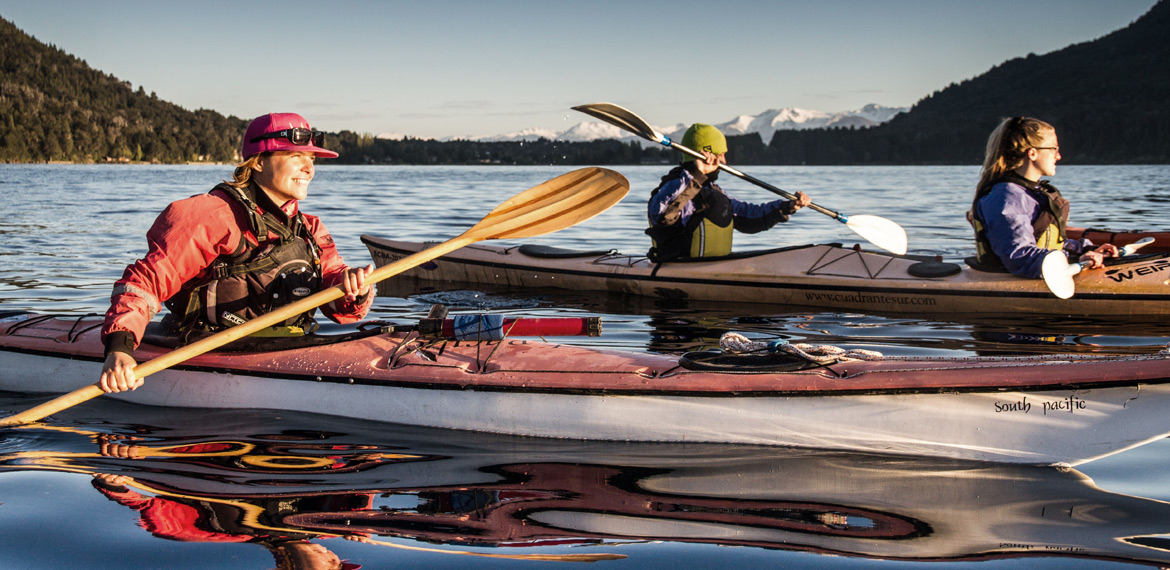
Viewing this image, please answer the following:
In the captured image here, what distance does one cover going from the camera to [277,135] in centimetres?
397

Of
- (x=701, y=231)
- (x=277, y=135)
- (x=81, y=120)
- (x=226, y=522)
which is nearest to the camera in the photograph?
(x=226, y=522)

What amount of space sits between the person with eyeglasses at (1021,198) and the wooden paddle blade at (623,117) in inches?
99.7

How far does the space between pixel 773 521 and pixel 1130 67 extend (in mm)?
187460

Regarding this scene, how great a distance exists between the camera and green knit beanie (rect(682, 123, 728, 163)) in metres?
7.54

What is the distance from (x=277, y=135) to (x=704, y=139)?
14.0ft

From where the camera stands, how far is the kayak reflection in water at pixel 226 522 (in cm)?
274

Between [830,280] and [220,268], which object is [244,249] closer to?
[220,268]

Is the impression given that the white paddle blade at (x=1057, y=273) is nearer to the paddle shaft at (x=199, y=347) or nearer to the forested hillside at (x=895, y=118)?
the paddle shaft at (x=199, y=347)

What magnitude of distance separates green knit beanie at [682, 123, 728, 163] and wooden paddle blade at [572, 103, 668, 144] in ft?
0.74

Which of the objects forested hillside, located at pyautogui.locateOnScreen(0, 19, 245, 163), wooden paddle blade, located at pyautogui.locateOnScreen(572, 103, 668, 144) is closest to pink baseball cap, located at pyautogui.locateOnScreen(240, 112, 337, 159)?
wooden paddle blade, located at pyautogui.locateOnScreen(572, 103, 668, 144)

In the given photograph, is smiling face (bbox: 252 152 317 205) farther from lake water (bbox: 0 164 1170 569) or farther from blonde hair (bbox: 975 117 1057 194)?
blonde hair (bbox: 975 117 1057 194)

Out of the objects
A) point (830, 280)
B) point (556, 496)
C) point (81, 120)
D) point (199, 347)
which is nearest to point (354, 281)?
point (199, 347)

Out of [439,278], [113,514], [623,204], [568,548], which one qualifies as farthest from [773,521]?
[623,204]

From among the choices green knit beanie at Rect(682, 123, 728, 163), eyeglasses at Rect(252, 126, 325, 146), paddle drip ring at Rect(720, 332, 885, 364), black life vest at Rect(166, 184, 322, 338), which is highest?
green knit beanie at Rect(682, 123, 728, 163)
